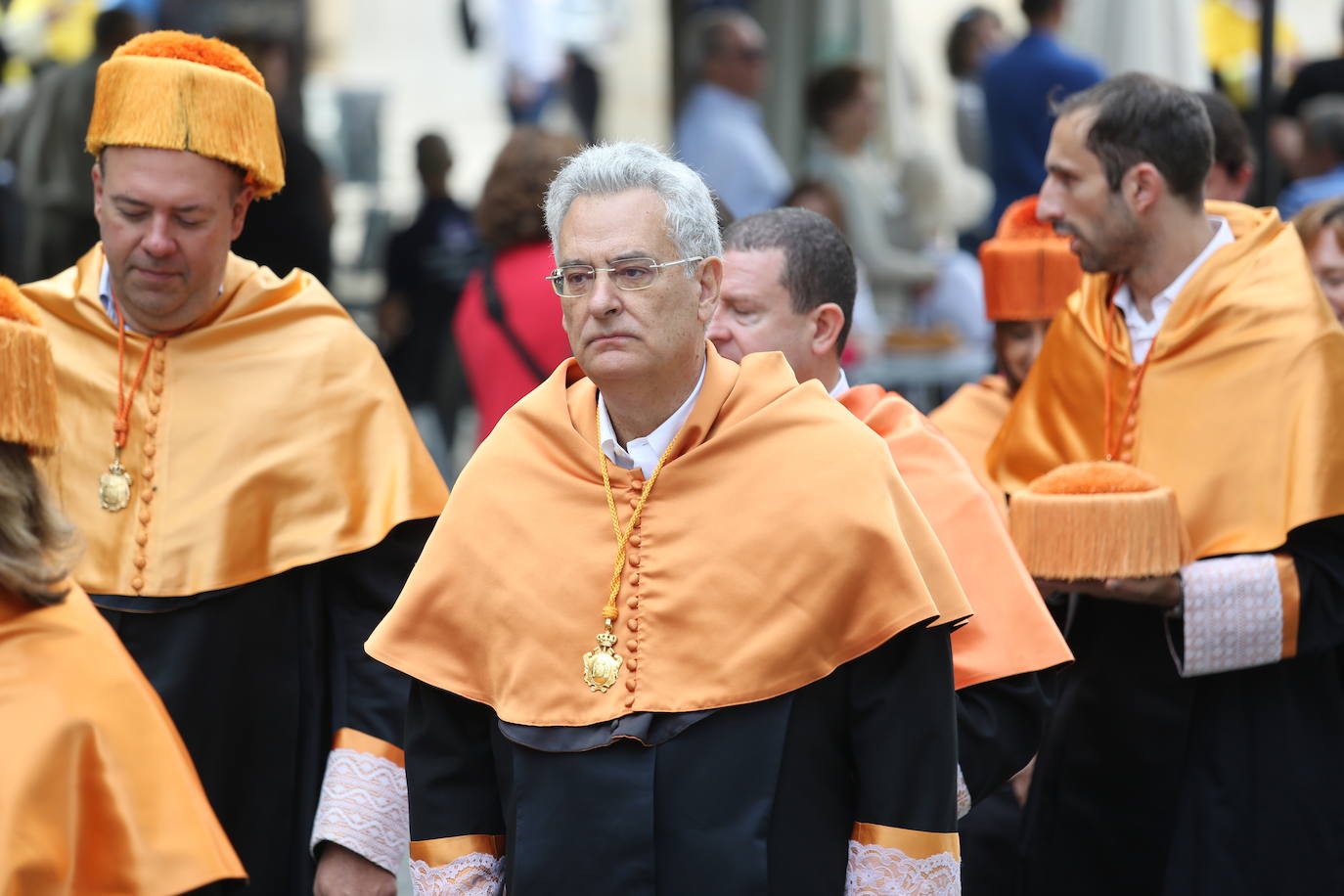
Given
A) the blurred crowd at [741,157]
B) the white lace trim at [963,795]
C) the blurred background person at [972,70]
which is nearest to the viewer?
the white lace trim at [963,795]

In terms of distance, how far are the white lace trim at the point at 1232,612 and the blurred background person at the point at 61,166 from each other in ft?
19.8

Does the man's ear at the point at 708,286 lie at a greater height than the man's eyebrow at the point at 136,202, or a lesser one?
lesser

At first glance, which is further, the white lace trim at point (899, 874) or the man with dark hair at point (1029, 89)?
the man with dark hair at point (1029, 89)

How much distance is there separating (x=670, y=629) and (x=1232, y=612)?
1457 millimetres

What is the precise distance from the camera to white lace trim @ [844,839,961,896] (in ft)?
10.2

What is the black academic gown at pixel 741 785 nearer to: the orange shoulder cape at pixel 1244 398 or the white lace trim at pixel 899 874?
the white lace trim at pixel 899 874

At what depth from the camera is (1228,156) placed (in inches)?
212

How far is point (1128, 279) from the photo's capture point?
4.49 metres

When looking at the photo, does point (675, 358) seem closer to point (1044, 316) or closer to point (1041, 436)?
point (1041, 436)

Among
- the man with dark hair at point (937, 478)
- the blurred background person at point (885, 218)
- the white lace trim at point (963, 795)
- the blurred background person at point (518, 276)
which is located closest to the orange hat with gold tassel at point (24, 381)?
the man with dark hair at point (937, 478)

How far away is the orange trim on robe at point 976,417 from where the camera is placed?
5285mm

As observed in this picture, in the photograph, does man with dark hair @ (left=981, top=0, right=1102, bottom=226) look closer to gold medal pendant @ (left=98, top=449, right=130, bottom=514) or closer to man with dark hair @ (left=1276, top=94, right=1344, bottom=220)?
man with dark hair @ (left=1276, top=94, right=1344, bottom=220)

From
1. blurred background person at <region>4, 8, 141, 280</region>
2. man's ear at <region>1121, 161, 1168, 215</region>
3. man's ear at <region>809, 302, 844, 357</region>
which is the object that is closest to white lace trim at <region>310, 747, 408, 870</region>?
man's ear at <region>809, 302, 844, 357</region>

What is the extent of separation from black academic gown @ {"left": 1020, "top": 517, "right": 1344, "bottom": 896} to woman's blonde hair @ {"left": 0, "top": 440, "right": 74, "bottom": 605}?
2403mm
